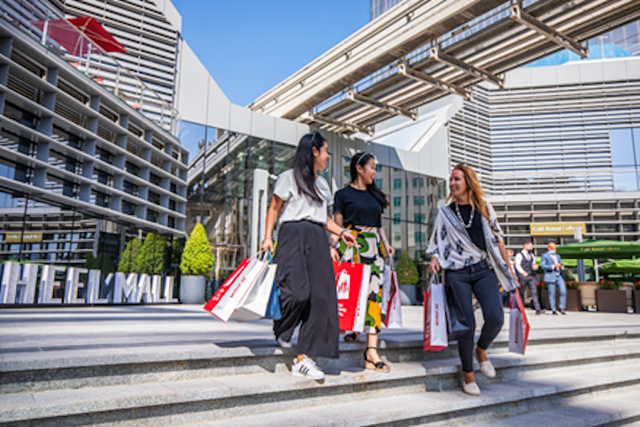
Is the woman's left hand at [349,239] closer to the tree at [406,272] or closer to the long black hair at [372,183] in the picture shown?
the long black hair at [372,183]

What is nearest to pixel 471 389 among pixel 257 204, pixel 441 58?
pixel 257 204

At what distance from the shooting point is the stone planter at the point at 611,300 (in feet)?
42.1


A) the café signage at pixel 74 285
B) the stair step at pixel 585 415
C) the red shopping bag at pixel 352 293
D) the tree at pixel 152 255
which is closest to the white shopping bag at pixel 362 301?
the red shopping bag at pixel 352 293

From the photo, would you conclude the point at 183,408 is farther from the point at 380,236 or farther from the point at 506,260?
the point at 506,260

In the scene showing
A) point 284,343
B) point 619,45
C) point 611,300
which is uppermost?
point 619,45

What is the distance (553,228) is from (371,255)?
108ft

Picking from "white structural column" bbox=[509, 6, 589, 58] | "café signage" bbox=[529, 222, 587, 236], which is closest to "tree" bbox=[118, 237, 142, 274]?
"white structural column" bbox=[509, 6, 589, 58]

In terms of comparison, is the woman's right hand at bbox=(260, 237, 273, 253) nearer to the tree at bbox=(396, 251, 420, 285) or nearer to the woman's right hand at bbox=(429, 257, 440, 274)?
the woman's right hand at bbox=(429, 257, 440, 274)

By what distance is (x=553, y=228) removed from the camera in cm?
3152

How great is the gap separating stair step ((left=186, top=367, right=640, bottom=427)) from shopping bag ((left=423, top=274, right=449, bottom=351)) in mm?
371

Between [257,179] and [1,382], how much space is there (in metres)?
6.27

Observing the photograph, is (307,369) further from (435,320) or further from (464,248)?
(464,248)

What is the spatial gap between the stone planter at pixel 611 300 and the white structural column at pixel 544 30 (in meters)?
7.29

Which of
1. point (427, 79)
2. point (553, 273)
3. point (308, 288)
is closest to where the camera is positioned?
point (308, 288)
